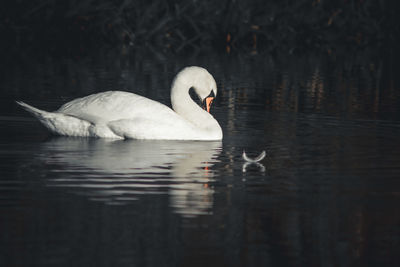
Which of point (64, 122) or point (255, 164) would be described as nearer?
point (255, 164)

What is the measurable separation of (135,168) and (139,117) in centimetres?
220

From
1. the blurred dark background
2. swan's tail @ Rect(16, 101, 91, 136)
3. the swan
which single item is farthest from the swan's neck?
the blurred dark background

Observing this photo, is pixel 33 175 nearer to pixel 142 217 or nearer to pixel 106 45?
pixel 142 217

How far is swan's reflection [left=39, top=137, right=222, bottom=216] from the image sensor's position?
27.5 ft

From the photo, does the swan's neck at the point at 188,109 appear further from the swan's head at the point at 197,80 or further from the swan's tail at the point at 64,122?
the swan's tail at the point at 64,122

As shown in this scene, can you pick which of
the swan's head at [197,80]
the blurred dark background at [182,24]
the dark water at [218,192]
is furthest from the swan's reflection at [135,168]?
the blurred dark background at [182,24]

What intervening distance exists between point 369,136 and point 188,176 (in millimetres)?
4079

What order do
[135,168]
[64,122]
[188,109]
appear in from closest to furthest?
[135,168]
[64,122]
[188,109]

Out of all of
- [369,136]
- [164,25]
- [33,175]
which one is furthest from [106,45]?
[33,175]

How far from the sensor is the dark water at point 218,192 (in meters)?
6.52

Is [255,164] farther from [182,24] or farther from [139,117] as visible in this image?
[182,24]

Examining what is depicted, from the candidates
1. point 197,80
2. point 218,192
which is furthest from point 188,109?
point 218,192

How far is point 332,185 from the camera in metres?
9.07

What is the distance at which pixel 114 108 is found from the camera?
475 inches
